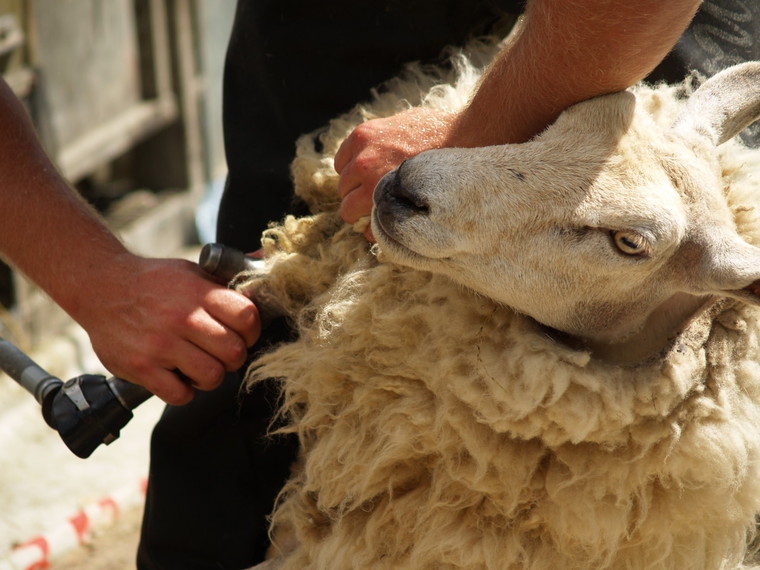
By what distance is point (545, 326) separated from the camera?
59.2 inches

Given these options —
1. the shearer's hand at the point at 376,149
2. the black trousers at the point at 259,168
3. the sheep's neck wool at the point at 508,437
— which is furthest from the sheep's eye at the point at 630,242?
the black trousers at the point at 259,168

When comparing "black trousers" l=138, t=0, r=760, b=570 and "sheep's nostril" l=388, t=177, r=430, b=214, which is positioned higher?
"sheep's nostril" l=388, t=177, r=430, b=214

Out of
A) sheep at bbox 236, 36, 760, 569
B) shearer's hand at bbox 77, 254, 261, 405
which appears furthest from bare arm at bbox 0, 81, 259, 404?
sheep at bbox 236, 36, 760, 569

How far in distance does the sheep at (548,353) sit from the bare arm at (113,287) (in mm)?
127

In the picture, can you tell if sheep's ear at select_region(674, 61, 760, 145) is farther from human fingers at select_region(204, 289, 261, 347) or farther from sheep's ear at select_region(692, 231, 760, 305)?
human fingers at select_region(204, 289, 261, 347)

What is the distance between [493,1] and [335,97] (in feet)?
1.35

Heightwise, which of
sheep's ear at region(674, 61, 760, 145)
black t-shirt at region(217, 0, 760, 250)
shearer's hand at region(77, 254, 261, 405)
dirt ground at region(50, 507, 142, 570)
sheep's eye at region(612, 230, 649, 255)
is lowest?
dirt ground at region(50, 507, 142, 570)

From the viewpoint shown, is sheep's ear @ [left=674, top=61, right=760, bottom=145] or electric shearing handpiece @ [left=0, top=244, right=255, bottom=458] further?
electric shearing handpiece @ [left=0, top=244, right=255, bottom=458]

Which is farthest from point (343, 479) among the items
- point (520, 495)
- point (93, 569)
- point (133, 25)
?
point (133, 25)

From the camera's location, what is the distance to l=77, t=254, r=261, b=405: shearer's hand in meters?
1.56

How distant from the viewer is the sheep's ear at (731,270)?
128 cm

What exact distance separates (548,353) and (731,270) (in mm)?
312

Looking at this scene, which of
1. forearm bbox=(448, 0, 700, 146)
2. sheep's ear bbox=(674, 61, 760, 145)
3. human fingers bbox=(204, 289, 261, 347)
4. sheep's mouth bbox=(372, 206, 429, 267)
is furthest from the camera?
human fingers bbox=(204, 289, 261, 347)

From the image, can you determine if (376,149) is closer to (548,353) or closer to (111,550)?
(548,353)
